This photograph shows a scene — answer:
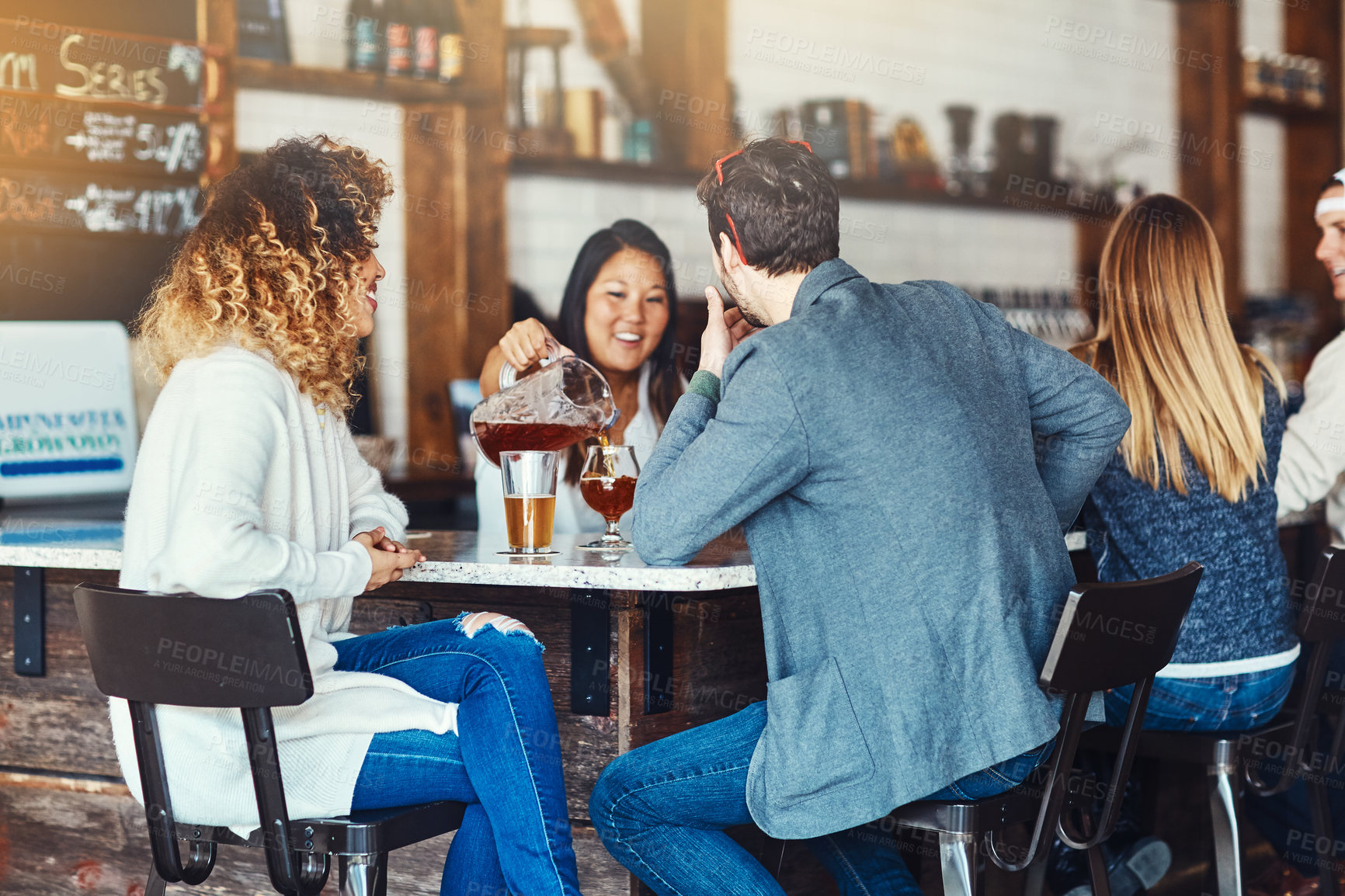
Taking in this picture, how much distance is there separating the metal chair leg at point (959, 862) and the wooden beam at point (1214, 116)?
5324 mm

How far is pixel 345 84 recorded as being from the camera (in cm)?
390

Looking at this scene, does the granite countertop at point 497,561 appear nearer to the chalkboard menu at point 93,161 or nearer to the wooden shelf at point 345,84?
the chalkboard menu at point 93,161

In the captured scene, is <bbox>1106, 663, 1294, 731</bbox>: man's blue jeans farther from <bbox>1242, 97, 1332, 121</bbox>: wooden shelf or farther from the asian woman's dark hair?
<bbox>1242, 97, 1332, 121</bbox>: wooden shelf

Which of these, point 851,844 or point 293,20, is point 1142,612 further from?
point 293,20

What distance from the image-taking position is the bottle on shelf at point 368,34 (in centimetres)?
399

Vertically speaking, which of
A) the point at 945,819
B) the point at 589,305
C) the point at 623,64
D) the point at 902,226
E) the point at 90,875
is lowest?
the point at 90,875

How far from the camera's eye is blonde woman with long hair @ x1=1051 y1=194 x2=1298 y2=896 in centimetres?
218

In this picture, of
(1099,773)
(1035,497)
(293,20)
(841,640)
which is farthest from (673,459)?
(293,20)

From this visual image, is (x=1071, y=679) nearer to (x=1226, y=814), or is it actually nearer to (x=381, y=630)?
(x=1226, y=814)

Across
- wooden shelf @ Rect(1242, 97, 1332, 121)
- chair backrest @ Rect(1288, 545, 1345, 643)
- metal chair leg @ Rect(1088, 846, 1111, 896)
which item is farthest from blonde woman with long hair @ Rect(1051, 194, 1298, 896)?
wooden shelf @ Rect(1242, 97, 1332, 121)

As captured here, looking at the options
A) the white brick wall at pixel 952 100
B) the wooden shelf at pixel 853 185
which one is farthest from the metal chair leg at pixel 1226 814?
the white brick wall at pixel 952 100

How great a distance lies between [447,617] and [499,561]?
28cm

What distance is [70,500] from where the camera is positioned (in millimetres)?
3014

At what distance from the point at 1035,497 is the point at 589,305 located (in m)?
1.50
